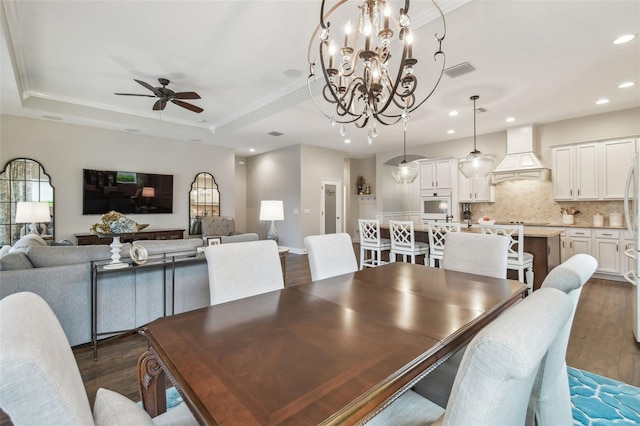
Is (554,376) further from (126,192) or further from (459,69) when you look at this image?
(126,192)

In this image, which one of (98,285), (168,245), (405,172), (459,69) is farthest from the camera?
(405,172)

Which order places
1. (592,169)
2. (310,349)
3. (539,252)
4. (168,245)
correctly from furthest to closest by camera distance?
(592,169) < (539,252) < (168,245) < (310,349)

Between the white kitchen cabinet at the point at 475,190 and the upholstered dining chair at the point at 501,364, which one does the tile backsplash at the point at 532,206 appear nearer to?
the white kitchen cabinet at the point at 475,190

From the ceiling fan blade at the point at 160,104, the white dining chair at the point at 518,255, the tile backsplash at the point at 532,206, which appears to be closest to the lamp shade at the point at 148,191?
the ceiling fan blade at the point at 160,104

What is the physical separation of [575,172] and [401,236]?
139 inches

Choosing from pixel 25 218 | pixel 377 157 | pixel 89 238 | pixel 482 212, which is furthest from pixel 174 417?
pixel 377 157

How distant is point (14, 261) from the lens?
2.26 metres

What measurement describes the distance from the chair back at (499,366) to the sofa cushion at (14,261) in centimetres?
308

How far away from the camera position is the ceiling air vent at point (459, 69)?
3277 millimetres

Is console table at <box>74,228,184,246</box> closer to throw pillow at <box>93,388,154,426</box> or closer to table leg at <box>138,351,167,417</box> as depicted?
table leg at <box>138,351,167,417</box>

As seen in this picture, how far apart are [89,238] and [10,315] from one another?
576 cm

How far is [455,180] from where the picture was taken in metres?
6.60

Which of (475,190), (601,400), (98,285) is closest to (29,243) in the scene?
(98,285)

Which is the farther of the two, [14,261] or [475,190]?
[475,190]
